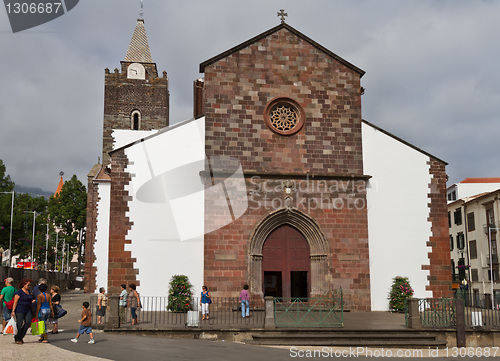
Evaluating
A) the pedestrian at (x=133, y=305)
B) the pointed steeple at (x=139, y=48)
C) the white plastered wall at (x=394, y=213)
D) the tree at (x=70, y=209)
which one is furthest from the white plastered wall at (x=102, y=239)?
the white plastered wall at (x=394, y=213)

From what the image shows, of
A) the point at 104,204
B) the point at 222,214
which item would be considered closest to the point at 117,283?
the point at 222,214

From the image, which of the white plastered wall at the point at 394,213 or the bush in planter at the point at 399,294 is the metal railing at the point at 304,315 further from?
the white plastered wall at the point at 394,213

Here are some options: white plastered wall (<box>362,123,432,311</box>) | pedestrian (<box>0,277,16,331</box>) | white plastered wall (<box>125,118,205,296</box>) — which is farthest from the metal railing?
pedestrian (<box>0,277,16,331</box>)

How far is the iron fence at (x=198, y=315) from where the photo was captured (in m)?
15.6

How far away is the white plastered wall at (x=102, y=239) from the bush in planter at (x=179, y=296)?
60.9ft

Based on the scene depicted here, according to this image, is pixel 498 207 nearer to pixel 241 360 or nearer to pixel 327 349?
pixel 327 349

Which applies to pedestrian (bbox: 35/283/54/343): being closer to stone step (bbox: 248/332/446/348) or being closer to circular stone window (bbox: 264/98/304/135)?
stone step (bbox: 248/332/446/348)

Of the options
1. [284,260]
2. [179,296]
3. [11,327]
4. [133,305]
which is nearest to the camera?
[11,327]

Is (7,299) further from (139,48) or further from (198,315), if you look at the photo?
(139,48)

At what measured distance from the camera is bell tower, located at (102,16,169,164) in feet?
144

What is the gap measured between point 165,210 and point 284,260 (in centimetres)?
540

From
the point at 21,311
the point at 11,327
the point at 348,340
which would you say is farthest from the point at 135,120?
the point at 21,311

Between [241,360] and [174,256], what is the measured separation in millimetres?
9200

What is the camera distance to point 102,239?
36.8 meters
